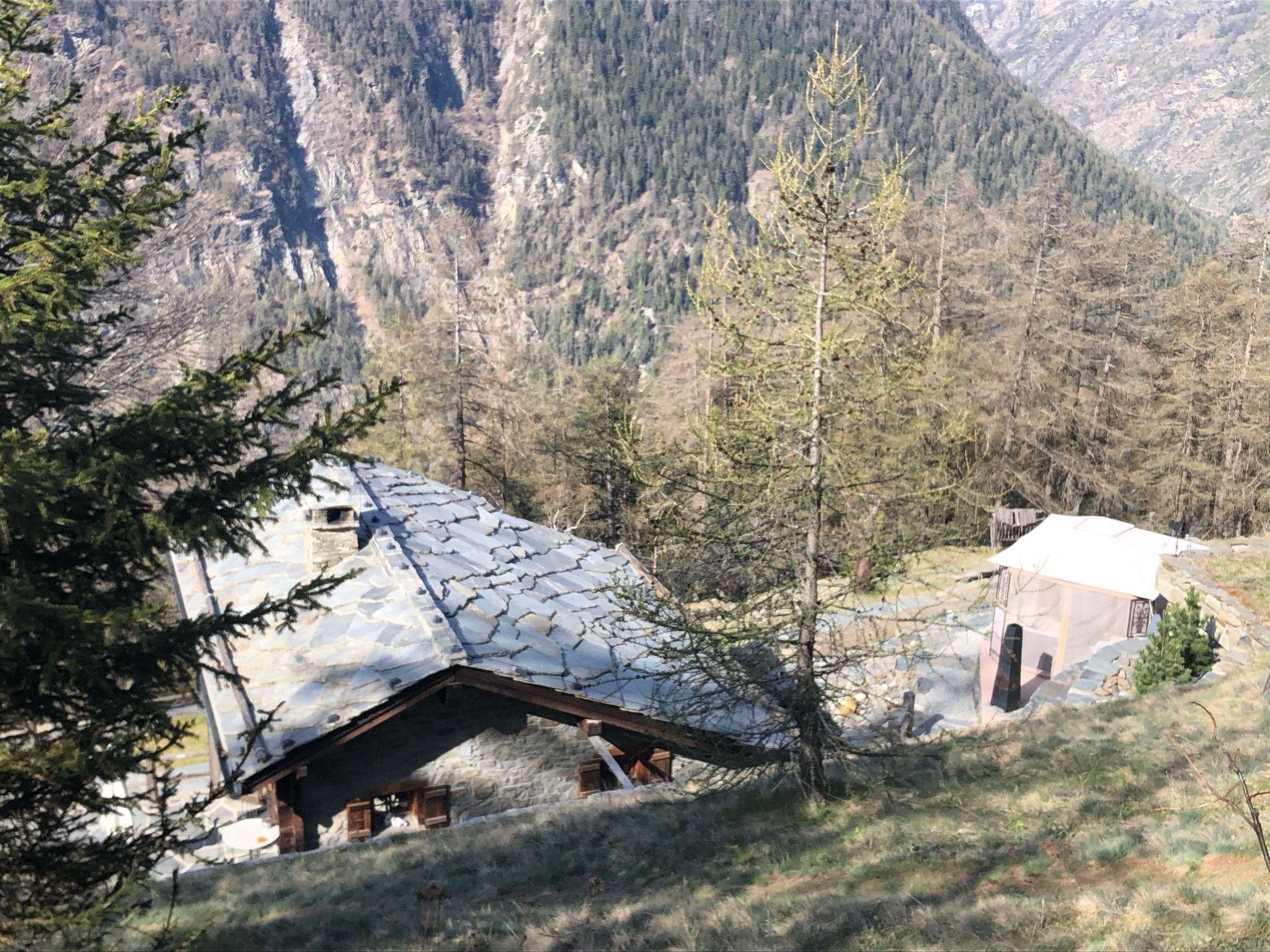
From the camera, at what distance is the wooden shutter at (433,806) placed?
38.3 feet

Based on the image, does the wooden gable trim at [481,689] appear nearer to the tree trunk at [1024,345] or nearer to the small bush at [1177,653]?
the small bush at [1177,653]

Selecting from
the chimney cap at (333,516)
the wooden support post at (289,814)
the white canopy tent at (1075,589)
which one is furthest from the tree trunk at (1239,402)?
the wooden support post at (289,814)

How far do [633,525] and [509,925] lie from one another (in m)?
25.2

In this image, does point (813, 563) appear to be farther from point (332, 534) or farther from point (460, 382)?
point (460, 382)

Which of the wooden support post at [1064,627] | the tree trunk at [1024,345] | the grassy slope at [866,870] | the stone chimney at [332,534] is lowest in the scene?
the wooden support post at [1064,627]

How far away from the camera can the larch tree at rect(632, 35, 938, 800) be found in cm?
870

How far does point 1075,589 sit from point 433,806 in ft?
52.3

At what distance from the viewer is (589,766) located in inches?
494

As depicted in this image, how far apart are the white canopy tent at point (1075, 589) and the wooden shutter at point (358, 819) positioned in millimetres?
13347

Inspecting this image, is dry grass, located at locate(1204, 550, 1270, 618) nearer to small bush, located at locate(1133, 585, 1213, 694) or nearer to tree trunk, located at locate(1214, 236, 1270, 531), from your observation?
small bush, located at locate(1133, 585, 1213, 694)

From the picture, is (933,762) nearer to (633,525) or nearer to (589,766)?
(589,766)

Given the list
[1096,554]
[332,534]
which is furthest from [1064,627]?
[332,534]

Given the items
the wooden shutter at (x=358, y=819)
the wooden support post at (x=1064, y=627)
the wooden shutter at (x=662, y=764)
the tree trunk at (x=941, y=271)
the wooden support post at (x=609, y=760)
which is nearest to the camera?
the wooden shutter at (x=358, y=819)

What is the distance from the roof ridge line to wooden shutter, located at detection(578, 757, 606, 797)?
2536 mm
